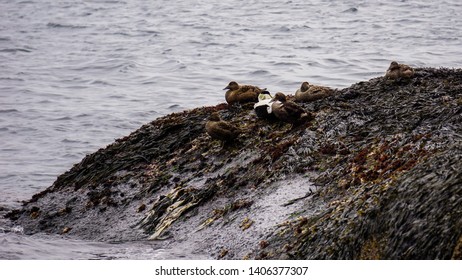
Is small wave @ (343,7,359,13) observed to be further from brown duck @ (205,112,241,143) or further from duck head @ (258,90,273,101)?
brown duck @ (205,112,241,143)

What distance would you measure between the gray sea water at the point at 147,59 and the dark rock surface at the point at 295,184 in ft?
2.49

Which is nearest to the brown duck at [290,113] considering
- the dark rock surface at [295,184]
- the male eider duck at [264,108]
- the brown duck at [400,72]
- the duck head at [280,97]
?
the duck head at [280,97]

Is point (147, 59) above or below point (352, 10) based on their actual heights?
above

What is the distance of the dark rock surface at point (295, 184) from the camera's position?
7.79 m

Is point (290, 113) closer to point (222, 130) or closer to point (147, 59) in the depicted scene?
point (222, 130)

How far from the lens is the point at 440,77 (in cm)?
1209

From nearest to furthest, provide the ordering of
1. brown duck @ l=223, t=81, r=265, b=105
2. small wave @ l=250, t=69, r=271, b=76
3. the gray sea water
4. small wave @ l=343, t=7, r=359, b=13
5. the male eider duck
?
the male eider duck < brown duck @ l=223, t=81, r=265, b=105 < the gray sea water < small wave @ l=250, t=69, r=271, b=76 < small wave @ l=343, t=7, r=359, b=13

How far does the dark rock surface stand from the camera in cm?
779

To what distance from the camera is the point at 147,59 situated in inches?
1204

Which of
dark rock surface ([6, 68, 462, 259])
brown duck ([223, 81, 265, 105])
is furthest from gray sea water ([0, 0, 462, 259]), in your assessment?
brown duck ([223, 81, 265, 105])

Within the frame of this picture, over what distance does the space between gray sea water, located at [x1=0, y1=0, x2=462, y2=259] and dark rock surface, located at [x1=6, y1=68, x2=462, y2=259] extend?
0.76m

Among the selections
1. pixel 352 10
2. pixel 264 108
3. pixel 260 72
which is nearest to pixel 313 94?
pixel 264 108

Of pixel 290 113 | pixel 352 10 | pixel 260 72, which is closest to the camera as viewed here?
pixel 290 113

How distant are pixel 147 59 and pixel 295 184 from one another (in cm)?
2136
